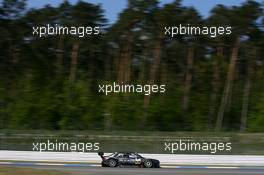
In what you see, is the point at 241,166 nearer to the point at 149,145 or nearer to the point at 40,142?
the point at 149,145

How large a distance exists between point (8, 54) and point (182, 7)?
1472 centimetres

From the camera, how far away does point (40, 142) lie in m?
25.8

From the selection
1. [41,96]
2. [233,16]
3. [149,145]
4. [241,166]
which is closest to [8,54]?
[41,96]

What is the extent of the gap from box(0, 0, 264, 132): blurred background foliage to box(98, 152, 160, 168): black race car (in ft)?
44.4

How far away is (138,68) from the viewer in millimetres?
43281

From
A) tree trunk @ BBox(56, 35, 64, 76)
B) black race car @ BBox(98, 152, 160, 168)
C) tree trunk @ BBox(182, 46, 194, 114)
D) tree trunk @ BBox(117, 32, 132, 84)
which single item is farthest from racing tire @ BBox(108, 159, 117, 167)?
tree trunk @ BBox(56, 35, 64, 76)

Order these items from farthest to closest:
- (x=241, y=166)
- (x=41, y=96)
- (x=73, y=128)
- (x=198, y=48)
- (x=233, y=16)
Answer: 1. (x=198, y=48)
2. (x=233, y=16)
3. (x=41, y=96)
4. (x=73, y=128)
5. (x=241, y=166)

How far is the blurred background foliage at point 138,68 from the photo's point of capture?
38.6 meters

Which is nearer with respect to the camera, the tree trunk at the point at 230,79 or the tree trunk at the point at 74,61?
the tree trunk at the point at 74,61

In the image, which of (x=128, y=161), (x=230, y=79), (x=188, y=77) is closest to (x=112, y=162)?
(x=128, y=161)

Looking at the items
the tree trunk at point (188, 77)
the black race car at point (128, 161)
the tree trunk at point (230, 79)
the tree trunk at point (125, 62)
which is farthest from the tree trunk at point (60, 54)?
the black race car at point (128, 161)

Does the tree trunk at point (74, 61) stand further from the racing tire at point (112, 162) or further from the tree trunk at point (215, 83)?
the racing tire at point (112, 162)

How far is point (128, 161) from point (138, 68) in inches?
833

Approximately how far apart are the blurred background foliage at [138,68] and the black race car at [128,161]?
13534 millimetres
